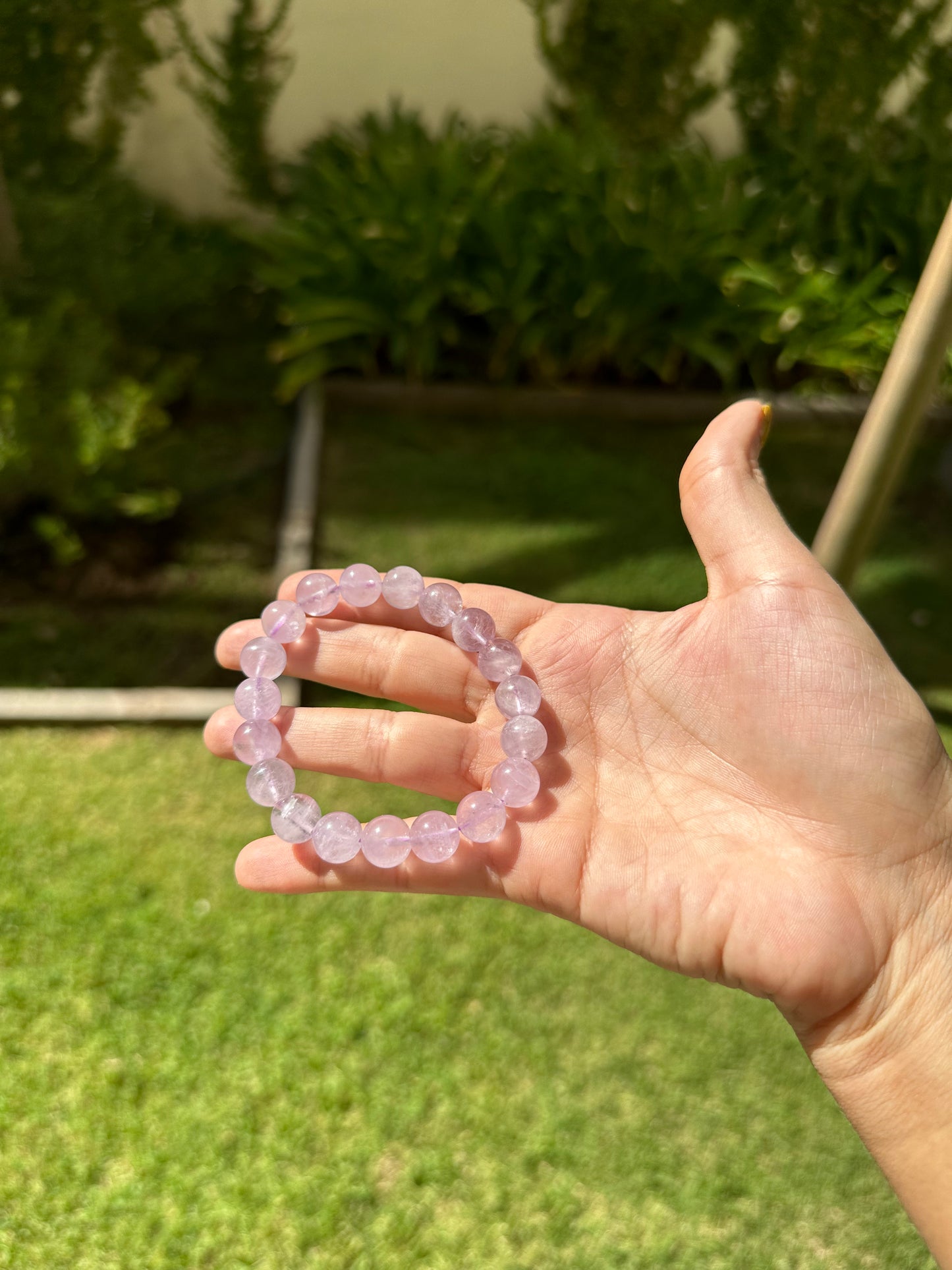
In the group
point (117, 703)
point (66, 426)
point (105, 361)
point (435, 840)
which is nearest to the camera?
point (435, 840)

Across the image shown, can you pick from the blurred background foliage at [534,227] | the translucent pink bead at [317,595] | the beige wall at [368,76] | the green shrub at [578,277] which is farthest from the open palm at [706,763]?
the beige wall at [368,76]

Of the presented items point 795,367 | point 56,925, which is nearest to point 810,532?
point 795,367

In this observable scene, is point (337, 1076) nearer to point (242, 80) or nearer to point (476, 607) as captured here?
point (476, 607)

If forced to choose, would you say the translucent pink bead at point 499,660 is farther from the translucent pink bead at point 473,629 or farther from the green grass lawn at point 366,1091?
the green grass lawn at point 366,1091

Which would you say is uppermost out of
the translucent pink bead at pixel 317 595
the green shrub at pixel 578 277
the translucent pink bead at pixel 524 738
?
the green shrub at pixel 578 277

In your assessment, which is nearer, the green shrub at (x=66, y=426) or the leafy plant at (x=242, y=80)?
the green shrub at (x=66, y=426)

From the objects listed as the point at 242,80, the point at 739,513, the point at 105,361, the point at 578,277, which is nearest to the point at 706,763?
the point at 739,513

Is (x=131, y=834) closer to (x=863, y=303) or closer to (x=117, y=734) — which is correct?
(x=117, y=734)
